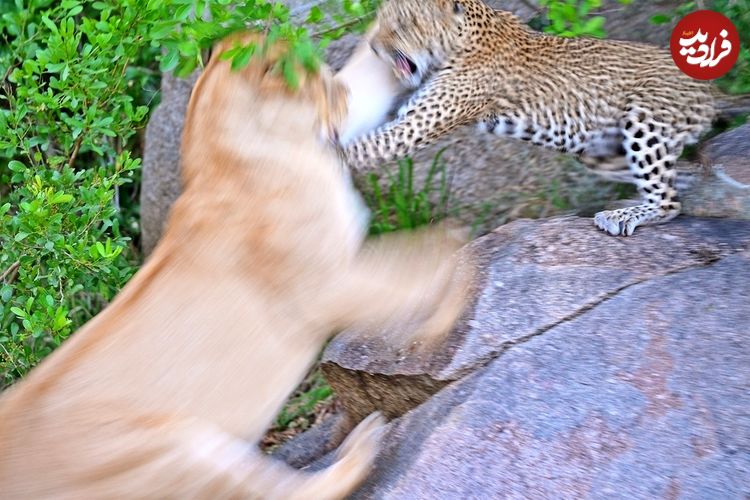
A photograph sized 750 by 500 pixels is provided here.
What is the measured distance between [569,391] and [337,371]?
4.10ft

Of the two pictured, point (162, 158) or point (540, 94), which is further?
point (162, 158)

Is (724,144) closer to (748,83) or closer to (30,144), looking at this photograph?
(748,83)

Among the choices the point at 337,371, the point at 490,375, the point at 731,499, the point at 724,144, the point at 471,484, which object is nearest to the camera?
the point at 731,499

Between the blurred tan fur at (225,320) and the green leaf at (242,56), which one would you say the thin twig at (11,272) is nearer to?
the blurred tan fur at (225,320)

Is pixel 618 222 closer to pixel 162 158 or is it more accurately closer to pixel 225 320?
pixel 225 320

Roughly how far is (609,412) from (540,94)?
2.17 m

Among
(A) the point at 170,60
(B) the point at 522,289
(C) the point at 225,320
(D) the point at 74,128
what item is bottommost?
(B) the point at 522,289

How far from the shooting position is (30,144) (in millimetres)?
5184

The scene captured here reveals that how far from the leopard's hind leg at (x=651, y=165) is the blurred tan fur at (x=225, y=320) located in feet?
4.19

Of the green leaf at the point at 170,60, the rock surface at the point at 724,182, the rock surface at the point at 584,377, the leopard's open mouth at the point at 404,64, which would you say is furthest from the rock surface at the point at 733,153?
the green leaf at the point at 170,60

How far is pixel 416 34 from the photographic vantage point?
5.02m


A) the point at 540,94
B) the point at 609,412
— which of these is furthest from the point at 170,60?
the point at 609,412

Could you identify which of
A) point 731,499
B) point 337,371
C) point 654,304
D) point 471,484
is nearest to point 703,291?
point 654,304

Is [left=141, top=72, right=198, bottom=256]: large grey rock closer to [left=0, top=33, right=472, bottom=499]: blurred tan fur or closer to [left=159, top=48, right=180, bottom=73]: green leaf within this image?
[left=159, top=48, right=180, bottom=73]: green leaf
